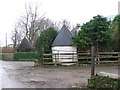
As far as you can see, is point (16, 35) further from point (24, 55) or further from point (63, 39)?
point (63, 39)

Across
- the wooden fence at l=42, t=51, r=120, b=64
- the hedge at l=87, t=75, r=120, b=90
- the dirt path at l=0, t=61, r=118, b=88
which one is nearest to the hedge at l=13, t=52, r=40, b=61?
the wooden fence at l=42, t=51, r=120, b=64

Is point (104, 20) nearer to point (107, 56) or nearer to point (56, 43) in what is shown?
point (107, 56)

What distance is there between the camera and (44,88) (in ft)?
20.9

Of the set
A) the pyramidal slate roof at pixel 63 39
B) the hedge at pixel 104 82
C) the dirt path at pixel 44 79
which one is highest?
the pyramidal slate roof at pixel 63 39

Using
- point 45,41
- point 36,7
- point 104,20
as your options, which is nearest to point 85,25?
point 104,20

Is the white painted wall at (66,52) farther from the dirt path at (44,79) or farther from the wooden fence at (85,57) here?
the dirt path at (44,79)

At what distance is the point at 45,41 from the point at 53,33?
1.75 m

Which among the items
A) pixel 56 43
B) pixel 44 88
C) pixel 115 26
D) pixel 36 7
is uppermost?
pixel 36 7

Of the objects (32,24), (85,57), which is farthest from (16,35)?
(85,57)

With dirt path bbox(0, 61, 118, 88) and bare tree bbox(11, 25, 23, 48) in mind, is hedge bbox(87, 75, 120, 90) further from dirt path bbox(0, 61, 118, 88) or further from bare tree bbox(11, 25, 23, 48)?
bare tree bbox(11, 25, 23, 48)

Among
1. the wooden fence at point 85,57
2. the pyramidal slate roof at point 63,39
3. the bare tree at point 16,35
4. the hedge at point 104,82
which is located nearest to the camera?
the hedge at point 104,82

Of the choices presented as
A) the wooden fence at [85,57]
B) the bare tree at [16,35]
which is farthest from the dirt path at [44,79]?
the bare tree at [16,35]

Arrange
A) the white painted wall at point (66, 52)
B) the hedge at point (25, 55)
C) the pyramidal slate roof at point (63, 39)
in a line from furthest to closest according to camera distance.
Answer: the hedge at point (25, 55) → the pyramidal slate roof at point (63, 39) → the white painted wall at point (66, 52)

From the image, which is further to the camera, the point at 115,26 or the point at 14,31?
the point at 14,31
